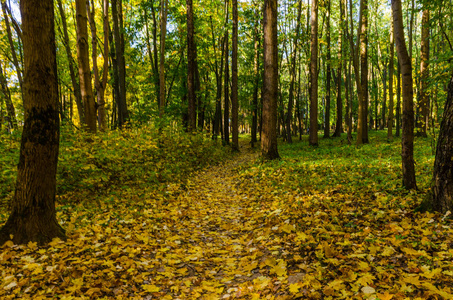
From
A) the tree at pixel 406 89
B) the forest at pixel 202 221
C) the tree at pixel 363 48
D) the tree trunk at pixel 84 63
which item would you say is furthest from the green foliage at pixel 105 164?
the tree at pixel 363 48

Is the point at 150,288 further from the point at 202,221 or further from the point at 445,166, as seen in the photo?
the point at 445,166

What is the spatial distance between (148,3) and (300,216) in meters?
21.8

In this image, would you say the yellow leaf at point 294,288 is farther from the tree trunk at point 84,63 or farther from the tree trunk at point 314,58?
the tree trunk at point 314,58

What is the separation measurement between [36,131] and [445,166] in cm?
652

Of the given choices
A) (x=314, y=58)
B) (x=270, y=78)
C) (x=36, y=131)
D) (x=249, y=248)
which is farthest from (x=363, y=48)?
(x=36, y=131)

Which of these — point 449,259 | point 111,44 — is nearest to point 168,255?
point 449,259

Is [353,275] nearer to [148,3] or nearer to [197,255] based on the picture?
[197,255]

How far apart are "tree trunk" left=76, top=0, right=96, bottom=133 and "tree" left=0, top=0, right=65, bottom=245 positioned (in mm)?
5511

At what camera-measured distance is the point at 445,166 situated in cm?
406

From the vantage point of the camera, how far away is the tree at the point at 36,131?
392cm

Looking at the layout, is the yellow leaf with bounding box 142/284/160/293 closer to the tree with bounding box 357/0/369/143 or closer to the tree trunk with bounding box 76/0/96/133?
the tree trunk with bounding box 76/0/96/133

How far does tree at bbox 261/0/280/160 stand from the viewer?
11.5 m

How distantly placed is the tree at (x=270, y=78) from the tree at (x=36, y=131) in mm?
9046

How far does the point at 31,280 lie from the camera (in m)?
3.22
